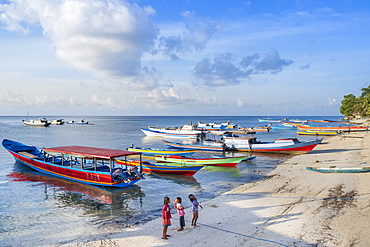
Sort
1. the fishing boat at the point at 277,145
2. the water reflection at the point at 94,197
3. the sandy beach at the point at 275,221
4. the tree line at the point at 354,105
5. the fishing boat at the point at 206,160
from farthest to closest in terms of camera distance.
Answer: the tree line at the point at 354,105 → the fishing boat at the point at 277,145 → the fishing boat at the point at 206,160 → the water reflection at the point at 94,197 → the sandy beach at the point at 275,221

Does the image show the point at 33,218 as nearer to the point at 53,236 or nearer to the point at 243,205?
the point at 53,236

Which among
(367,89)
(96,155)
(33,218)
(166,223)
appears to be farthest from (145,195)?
(367,89)

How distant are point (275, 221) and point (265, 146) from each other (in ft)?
84.5

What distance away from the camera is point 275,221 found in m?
12.4

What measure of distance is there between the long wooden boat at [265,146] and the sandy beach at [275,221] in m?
17.8

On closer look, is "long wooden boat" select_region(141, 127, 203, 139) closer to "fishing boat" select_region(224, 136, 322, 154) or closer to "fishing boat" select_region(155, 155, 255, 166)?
"fishing boat" select_region(224, 136, 322, 154)

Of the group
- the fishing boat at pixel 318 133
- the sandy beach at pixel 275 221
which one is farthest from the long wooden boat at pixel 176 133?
the sandy beach at pixel 275 221

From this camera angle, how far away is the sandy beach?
10555mm

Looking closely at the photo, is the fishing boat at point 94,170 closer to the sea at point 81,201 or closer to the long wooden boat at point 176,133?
the sea at point 81,201

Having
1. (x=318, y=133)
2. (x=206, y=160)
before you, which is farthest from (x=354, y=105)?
(x=206, y=160)

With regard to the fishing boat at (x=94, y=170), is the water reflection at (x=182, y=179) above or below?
below

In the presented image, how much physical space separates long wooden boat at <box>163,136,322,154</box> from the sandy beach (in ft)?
58.3

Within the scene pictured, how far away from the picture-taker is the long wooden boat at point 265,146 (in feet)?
118

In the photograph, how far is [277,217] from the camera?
1289cm
